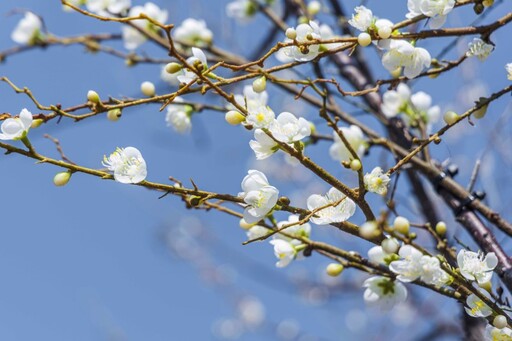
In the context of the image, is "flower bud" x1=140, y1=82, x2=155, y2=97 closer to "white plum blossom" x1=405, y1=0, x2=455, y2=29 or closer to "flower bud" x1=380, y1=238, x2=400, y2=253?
"white plum blossom" x1=405, y1=0, x2=455, y2=29

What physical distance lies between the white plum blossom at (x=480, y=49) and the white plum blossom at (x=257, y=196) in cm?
37

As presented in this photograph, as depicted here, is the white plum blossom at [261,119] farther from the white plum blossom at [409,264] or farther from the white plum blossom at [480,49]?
the white plum blossom at [480,49]

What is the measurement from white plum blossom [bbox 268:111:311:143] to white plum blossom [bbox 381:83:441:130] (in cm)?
59

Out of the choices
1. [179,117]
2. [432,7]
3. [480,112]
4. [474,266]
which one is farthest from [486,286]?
[179,117]

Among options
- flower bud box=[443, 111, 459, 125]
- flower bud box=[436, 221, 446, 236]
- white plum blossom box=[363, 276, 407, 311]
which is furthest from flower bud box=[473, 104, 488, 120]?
white plum blossom box=[363, 276, 407, 311]

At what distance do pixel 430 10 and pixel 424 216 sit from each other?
696mm

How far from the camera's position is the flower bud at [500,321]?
755 millimetres

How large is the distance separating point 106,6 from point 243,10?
0.44 m

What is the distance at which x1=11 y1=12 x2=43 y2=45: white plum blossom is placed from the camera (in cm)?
161

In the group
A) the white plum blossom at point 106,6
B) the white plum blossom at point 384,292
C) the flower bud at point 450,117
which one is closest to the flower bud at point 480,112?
the flower bud at point 450,117

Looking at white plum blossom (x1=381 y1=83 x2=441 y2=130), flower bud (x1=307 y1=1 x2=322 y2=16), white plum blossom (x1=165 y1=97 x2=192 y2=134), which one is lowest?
white plum blossom (x1=165 y1=97 x2=192 y2=134)

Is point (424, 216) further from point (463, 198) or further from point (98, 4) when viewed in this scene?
point (98, 4)

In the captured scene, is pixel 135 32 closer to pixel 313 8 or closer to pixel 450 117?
pixel 313 8

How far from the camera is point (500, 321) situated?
0.76 metres
